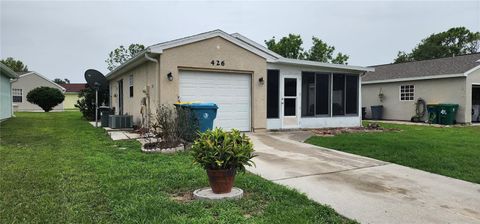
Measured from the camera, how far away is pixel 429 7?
52.4ft

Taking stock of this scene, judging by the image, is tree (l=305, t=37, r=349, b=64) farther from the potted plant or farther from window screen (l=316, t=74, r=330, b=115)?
the potted plant

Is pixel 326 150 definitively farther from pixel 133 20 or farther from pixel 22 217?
pixel 133 20

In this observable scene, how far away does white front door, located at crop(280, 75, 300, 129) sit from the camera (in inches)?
491

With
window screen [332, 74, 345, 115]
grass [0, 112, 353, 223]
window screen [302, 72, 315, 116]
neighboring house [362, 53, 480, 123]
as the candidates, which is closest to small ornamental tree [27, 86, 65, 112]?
window screen [302, 72, 315, 116]

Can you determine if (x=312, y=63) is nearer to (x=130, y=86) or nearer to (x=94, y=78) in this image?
(x=130, y=86)

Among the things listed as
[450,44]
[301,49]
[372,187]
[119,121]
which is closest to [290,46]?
[301,49]

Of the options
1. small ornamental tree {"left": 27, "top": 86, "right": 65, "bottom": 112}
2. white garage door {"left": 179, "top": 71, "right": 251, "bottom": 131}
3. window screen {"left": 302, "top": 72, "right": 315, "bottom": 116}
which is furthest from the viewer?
small ornamental tree {"left": 27, "top": 86, "right": 65, "bottom": 112}

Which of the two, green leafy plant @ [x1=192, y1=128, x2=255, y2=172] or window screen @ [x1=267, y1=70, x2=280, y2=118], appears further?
window screen @ [x1=267, y1=70, x2=280, y2=118]

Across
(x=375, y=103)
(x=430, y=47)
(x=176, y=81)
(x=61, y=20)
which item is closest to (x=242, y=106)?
(x=176, y=81)

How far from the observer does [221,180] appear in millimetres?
4203

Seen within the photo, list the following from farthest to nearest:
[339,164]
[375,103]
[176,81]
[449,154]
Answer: [375,103] → [176,81] → [449,154] → [339,164]

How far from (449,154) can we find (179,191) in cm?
618

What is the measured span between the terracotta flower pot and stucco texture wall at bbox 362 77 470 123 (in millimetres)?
17046

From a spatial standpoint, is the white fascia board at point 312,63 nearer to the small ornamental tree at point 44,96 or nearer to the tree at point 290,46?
the tree at point 290,46
